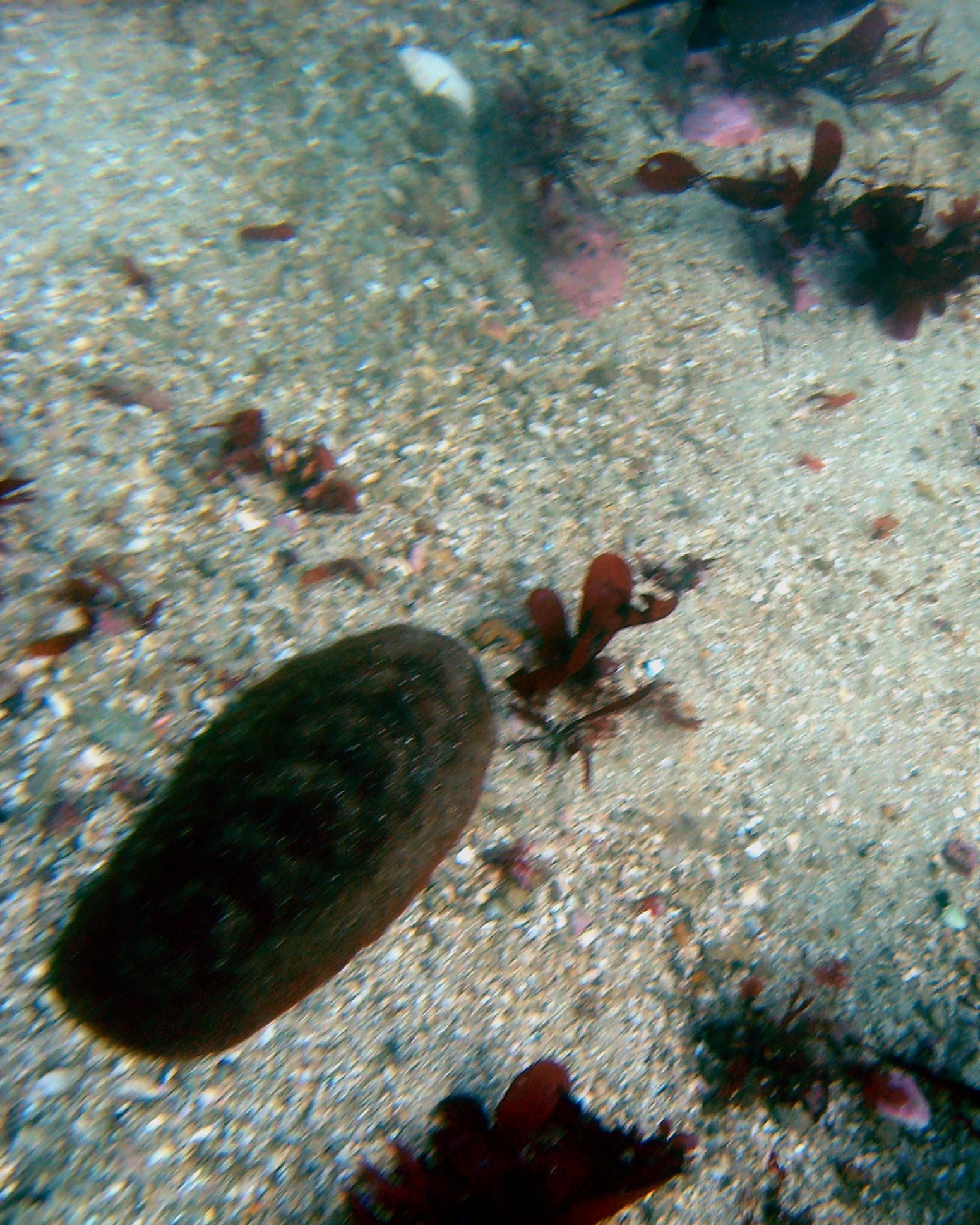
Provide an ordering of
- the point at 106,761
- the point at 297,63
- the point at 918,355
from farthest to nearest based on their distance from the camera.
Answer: the point at 297,63 → the point at 918,355 → the point at 106,761

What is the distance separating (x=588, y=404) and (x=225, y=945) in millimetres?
3283

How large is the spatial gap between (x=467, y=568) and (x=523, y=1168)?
2.40m

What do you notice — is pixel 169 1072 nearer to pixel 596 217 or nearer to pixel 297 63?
pixel 596 217

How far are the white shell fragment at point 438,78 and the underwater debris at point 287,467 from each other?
339 cm

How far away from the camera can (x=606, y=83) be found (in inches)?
217

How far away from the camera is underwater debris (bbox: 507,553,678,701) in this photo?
3.07m

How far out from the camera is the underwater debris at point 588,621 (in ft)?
10.1

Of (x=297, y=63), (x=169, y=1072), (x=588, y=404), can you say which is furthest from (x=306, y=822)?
(x=297, y=63)

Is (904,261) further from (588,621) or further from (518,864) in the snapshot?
(518,864)

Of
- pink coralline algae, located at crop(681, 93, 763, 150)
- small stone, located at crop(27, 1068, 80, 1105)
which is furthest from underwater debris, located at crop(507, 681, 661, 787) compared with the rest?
pink coralline algae, located at crop(681, 93, 763, 150)

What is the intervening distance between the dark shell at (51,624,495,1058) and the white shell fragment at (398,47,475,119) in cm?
477

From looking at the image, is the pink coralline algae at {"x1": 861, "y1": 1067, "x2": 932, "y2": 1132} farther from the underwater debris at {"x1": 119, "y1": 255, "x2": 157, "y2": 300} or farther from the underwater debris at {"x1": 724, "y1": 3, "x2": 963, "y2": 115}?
the underwater debris at {"x1": 724, "y1": 3, "x2": 963, "y2": 115}

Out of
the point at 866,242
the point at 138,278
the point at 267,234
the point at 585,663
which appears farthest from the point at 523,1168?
the point at 866,242

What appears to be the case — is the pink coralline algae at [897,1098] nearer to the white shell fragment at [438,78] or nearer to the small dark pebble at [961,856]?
the small dark pebble at [961,856]
